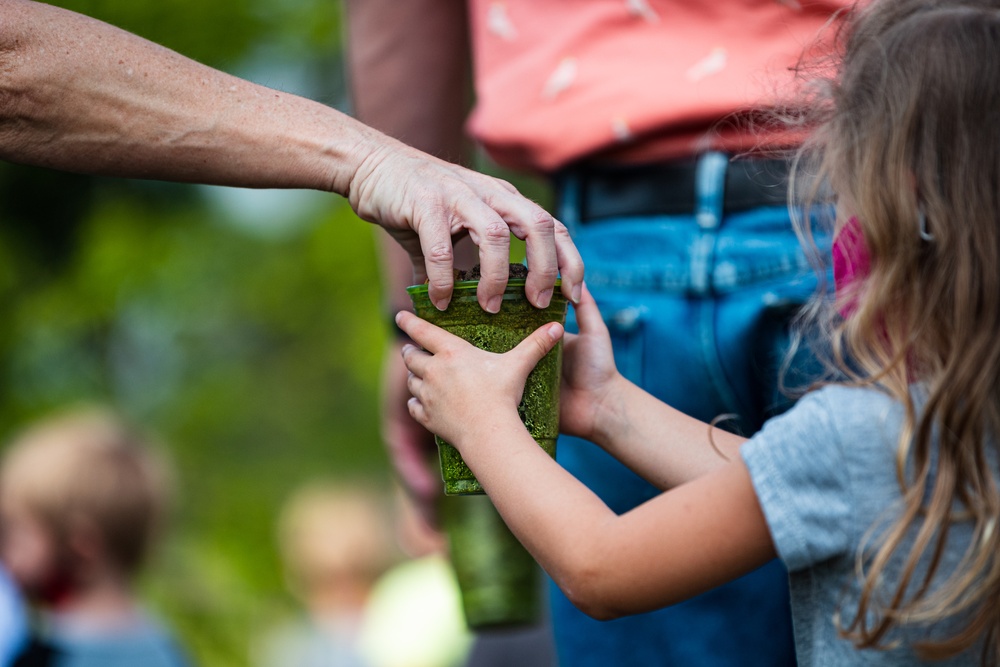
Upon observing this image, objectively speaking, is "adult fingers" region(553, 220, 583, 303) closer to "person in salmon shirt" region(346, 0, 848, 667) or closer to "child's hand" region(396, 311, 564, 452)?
"child's hand" region(396, 311, 564, 452)

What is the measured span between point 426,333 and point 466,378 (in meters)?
0.10

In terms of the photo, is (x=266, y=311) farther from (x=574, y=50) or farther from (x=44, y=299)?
(x=574, y=50)

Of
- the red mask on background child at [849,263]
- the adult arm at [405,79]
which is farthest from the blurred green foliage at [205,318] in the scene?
the red mask on background child at [849,263]

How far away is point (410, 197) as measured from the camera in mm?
1622

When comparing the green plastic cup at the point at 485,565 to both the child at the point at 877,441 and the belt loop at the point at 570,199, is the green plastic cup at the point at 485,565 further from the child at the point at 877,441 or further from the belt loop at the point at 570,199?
the child at the point at 877,441

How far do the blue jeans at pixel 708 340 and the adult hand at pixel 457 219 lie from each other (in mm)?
269

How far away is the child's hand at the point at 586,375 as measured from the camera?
1822 millimetres

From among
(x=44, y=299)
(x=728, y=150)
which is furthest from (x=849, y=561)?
(x=44, y=299)

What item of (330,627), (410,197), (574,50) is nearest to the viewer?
(410,197)

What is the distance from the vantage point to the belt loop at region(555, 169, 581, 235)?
6.72 feet

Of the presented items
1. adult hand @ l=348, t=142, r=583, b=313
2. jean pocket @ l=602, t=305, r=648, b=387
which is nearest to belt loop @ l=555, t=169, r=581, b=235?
jean pocket @ l=602, t=305, r=648, b=387

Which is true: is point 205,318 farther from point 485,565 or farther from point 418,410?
point 418,410

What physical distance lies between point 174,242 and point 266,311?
8.44ft

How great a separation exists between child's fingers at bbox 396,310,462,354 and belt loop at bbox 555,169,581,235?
0.51 metres
